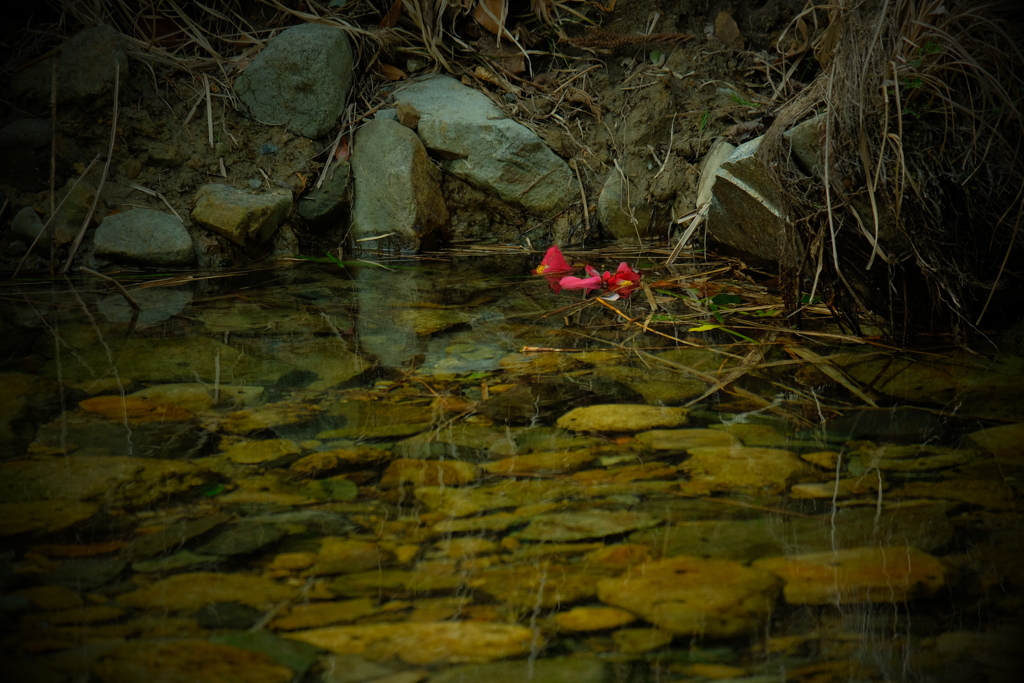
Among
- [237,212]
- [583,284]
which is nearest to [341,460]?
[583,284]

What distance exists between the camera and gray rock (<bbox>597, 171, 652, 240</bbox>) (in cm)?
443

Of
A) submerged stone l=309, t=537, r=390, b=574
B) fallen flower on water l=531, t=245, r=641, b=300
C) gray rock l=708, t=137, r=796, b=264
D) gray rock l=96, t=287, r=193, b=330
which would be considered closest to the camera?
submerged stone l=309, t=537, r=390, b=574

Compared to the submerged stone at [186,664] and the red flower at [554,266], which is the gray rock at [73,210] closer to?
the red flower at [554,266]

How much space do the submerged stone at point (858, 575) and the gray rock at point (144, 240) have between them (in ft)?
11.0

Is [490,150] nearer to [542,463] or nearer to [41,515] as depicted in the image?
[542,463]

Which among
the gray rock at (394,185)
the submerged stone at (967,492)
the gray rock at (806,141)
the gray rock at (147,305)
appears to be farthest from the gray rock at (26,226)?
the submerged stone at (967,492)

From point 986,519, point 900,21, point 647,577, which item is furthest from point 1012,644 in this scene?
point 900,21

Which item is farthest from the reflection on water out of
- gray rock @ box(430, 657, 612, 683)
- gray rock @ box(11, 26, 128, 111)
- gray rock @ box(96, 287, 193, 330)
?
gray rock @ box(11, 26, 128, 111)

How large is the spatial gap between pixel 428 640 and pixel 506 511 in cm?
39

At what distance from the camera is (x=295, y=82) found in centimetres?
420

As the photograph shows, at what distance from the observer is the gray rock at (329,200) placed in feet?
13.6

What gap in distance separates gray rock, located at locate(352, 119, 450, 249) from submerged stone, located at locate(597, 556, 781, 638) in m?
3.31

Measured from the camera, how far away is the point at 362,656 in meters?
0.96

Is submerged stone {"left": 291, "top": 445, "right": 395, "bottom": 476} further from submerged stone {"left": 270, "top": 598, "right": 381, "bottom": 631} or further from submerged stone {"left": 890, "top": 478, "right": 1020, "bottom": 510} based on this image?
submerged stone {"left": 890, "top": 478, "right": 1020, "bottom": 510}
